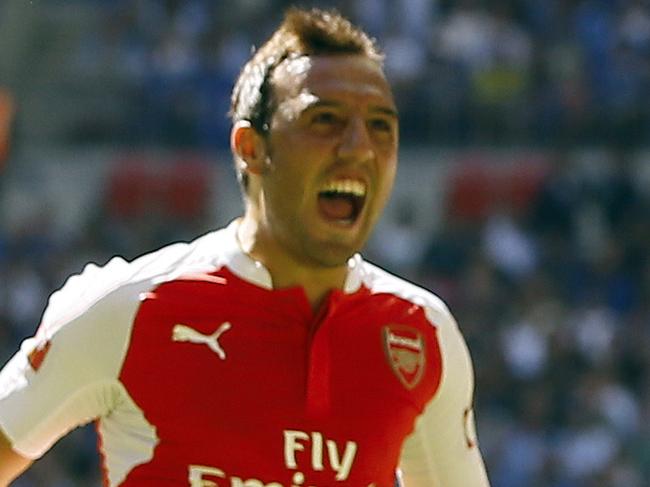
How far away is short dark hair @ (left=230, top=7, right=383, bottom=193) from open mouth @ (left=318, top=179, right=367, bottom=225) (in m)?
0.19

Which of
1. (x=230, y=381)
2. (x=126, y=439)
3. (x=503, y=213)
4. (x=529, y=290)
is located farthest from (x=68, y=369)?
(x=503, y=213)

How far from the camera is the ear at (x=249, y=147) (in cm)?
394

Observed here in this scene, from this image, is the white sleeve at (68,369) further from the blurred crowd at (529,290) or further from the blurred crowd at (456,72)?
the blurred crowd at (456,72)

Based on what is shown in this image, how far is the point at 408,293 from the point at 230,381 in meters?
0.44

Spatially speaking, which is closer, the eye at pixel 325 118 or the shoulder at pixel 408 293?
the eye at pixel 325 118

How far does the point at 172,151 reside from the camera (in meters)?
15.5

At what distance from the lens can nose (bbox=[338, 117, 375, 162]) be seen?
3.81 metres

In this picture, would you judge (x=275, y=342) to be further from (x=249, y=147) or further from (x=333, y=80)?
(x=333, y=80)

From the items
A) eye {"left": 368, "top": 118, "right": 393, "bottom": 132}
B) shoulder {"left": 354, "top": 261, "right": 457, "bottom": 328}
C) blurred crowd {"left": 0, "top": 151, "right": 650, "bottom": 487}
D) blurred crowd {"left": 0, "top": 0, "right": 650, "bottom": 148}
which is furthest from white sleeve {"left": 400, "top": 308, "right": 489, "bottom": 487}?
blurred crowd {"left": 0, "top": 0, "right": 650, "bottom": 148}

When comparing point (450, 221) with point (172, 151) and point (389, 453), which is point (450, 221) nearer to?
point (172, 151)

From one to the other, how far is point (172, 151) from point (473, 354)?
3.75 meters

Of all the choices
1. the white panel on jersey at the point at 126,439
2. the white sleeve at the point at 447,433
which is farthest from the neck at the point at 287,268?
the white panel on jersey at the point at 126,439

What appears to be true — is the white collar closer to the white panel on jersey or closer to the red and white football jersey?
the red and white football jersey

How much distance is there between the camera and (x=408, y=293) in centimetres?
409
